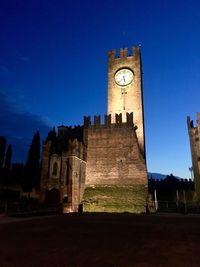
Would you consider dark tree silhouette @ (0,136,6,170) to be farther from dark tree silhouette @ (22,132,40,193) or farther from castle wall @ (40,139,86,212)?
castle wall @ (40,139,86,212)

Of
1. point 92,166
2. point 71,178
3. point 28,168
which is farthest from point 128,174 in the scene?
point 28,168

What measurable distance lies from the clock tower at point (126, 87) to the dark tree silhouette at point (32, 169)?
14833mm

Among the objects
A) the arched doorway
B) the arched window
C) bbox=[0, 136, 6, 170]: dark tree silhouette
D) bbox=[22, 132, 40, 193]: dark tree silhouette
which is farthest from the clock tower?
bbox=[0, 136, 6, 170]: dark tree silhouette

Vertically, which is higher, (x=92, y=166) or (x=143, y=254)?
(x=92, y=166)

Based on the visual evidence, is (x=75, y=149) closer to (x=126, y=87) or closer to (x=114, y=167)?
(x=114, y=167)

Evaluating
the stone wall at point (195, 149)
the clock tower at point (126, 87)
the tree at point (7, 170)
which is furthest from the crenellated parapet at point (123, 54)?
the tree at point (7, 170)

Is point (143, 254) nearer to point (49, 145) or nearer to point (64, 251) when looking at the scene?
point (64, 251)

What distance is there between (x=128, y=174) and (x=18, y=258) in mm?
17810

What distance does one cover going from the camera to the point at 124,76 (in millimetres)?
33656

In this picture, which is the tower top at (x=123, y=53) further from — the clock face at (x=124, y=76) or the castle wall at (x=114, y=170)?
the castle wall at (x=114, y=170)

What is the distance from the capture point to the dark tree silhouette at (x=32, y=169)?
3366 cm

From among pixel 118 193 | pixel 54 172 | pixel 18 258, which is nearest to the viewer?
pixel 18 258

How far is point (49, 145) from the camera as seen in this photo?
25.8 meters

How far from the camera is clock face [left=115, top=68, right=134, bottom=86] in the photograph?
109 feet
